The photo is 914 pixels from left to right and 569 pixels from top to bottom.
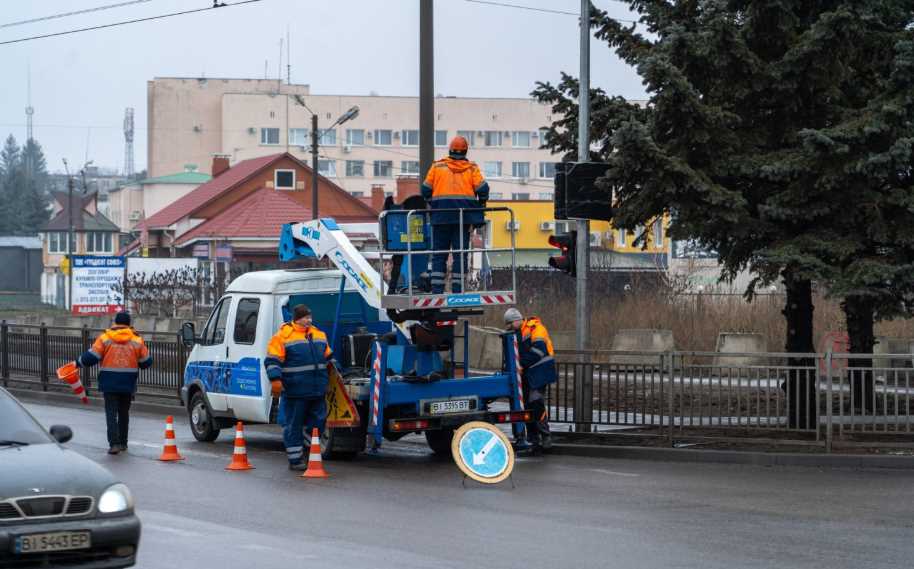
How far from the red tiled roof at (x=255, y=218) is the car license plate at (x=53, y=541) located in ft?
185

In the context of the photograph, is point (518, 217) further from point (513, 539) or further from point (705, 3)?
point (513, 539)

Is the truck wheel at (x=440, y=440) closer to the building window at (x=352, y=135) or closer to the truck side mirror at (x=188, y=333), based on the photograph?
the truck side mirror at (x=188, y=333)

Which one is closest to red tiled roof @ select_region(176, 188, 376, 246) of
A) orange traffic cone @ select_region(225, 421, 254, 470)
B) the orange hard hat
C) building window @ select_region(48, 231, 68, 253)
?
building window @ select_region(48, 231, 68, 253)

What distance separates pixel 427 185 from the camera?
54.4 feet

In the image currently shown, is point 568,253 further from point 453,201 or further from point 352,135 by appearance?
point 352,135

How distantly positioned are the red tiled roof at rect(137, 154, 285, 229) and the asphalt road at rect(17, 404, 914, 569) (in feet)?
186

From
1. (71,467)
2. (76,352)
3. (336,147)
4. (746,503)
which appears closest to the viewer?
(71,467)

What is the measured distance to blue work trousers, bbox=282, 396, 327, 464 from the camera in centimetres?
1589

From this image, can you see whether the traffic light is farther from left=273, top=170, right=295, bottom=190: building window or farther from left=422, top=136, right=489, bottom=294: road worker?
left=273, top=170, right=295, bottom=190: building window

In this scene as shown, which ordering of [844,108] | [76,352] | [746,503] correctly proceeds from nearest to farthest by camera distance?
[746,503], [844,108], [76,352]

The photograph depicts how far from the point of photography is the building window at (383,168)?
110 metres

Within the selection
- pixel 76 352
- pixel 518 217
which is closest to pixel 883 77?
pixel 76 352

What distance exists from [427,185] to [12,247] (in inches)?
4448

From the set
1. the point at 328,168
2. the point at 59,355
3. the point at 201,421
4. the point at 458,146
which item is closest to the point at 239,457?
the point at 201,421
